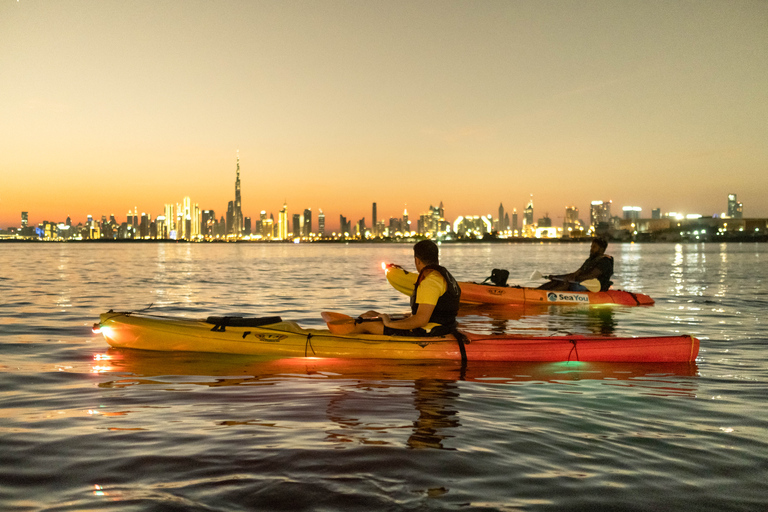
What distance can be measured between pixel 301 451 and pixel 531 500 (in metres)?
1.79

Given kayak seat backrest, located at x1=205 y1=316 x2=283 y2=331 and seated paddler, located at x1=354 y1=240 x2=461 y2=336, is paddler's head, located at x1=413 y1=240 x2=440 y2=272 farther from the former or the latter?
kayak seat backrest, located at x1=205 y1=316 x2=283 y2=331

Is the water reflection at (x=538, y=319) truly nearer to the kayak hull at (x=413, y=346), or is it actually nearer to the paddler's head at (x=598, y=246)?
the paddler's head at (x=598, y=246)

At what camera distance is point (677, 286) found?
994 inches

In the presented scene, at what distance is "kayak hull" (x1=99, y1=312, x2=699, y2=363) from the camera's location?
312 inches

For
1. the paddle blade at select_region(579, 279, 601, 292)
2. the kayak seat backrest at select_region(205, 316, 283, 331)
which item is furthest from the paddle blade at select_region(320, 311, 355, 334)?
the paddle blade at select_region(579, 279, 601, 292)

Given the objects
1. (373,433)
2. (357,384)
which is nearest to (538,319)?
(357,384)

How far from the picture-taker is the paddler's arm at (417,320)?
7.55 meters

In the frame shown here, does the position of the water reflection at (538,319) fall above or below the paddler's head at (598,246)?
below

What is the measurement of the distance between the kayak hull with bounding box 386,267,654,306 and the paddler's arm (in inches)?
278

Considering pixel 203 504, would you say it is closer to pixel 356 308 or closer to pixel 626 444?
pixel 626 444

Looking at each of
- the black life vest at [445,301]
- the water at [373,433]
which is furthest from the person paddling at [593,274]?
the black life vest at [445,301]

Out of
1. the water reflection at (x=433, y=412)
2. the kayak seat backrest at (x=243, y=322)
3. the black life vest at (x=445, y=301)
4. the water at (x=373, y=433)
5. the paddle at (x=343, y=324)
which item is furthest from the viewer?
the kayak seat backrest at (x=243, y=322)

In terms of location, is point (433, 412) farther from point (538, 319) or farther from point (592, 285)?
point (592, 285)

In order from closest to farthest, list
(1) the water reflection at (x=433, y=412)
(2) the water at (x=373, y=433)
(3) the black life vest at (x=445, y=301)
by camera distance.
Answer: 1. (2) the water at (x=373, y=433)
2. (1) the water reflection at (x=433, y=412)
3. (3) the black life vest at (x=445, y=301)
